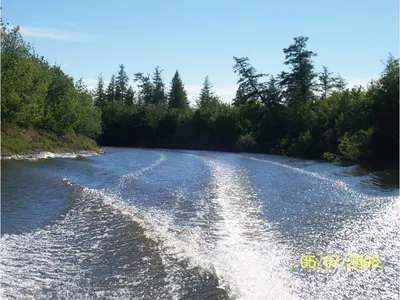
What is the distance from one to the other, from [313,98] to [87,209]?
5750 centimetres

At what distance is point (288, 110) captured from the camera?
62625 mm

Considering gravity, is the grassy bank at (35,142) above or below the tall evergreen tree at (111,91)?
below

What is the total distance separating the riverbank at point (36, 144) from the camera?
3059 centimetres

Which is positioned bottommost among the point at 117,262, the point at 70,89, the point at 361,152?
the point at 117,262

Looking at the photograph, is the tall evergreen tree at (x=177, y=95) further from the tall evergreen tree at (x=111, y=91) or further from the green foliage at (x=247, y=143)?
the green foliage at (x=247, y=143)

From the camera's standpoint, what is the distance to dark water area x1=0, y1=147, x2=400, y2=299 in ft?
23.3

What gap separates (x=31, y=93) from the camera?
114ft

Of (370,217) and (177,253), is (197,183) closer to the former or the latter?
(370,217)

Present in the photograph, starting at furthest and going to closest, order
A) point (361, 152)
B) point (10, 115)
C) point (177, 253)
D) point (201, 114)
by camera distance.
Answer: point (201, 114), point (10, 115), point (361, 152), point (177, 253)

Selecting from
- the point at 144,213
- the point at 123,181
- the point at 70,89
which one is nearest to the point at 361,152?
the point at 123,181

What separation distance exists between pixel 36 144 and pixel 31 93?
3.88 m
